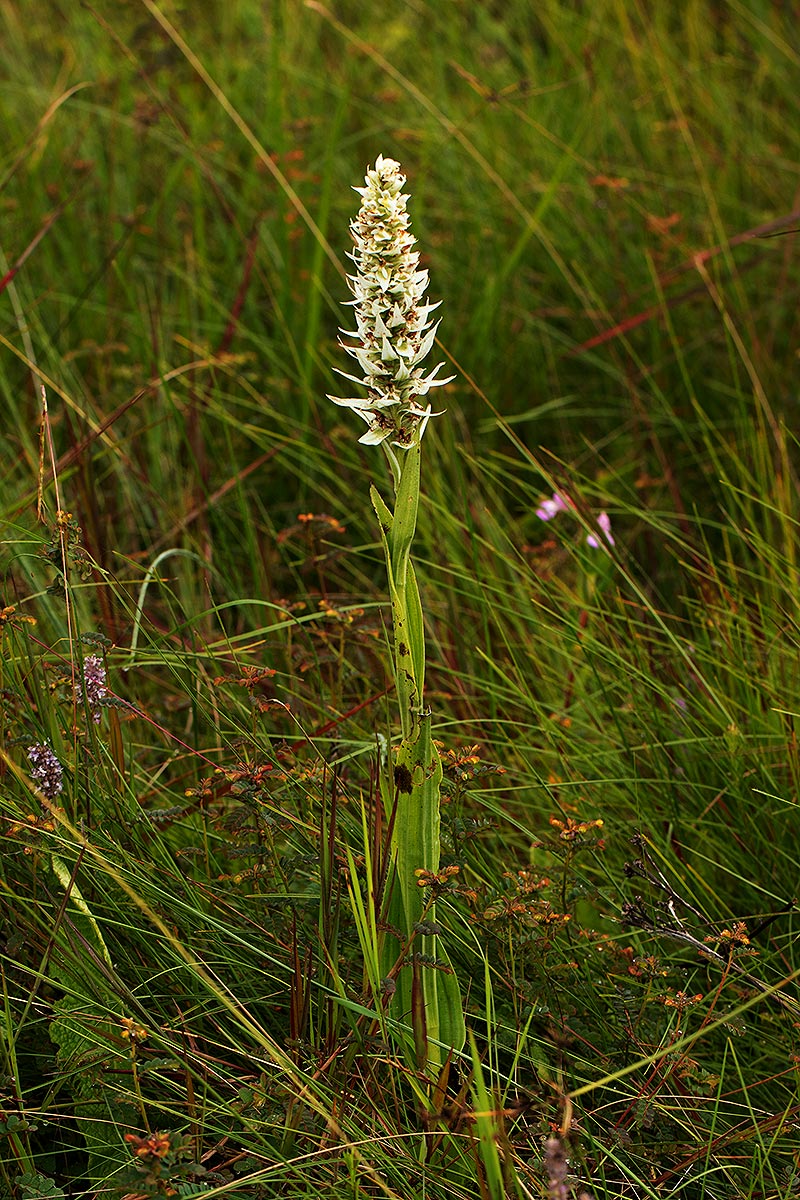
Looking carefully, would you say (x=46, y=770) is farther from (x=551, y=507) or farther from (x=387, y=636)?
(x=551, y=507)

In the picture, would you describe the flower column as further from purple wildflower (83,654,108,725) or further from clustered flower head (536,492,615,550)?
clustered flower head (536,492,615,550)

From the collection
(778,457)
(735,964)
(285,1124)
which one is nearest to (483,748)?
(735,964)

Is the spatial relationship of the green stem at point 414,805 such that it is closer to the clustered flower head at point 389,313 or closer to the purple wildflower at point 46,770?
the clustered flower head at point 389,313

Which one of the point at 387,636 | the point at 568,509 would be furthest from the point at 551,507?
the point at 387,636

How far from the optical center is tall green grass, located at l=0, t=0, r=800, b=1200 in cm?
142

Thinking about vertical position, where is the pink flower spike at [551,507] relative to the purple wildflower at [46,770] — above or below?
below

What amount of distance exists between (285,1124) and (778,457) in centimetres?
187

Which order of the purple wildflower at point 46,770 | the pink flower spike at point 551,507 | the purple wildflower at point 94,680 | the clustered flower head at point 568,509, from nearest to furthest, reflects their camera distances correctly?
1. the purple wildflower at point 46,770
2. the purple wildflower at point 94,680
3. the clustered flower head at point 568,509
4. the pink flower spike at point 551,507

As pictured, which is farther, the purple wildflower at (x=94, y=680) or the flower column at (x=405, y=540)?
the purple wildflower at (x=94, y=680)

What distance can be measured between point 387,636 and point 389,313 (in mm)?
504

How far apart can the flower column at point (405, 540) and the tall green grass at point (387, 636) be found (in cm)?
6

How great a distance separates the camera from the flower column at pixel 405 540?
50.6 inches

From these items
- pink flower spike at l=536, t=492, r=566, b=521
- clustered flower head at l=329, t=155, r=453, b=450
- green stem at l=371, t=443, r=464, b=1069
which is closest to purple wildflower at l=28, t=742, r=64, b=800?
green stem at l=371, t=443, r=464, b=1069

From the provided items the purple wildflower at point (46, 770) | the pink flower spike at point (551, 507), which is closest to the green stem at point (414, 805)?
the purple wildflower at point (46, 770)
